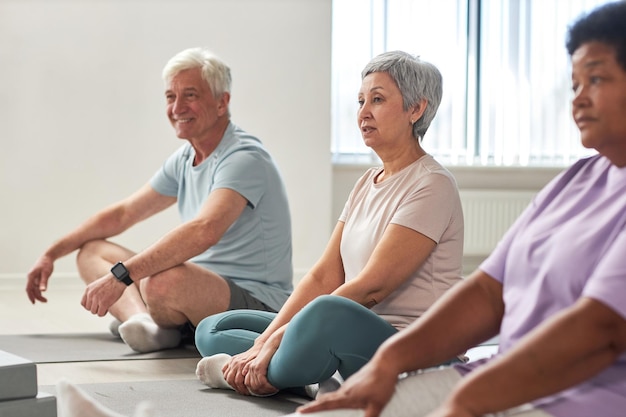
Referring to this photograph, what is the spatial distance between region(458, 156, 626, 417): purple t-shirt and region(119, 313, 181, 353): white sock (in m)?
1.92

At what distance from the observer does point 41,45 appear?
542 cm

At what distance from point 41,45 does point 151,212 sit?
2.20 m

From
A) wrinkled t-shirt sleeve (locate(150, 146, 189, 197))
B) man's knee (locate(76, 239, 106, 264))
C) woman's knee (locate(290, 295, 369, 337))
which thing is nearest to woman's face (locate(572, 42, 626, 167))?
woman's knee (locate(290, 295, 369, 337))

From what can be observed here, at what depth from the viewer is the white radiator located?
6.14m

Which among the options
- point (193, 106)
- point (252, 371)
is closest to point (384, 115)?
point (252, 371)

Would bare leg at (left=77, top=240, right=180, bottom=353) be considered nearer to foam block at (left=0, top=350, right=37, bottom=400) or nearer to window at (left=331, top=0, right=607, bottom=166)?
foam block at (left=0, top=350, right=37, bottom=400)

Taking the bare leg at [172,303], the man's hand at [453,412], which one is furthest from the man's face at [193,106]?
the man's hand at [453,412]

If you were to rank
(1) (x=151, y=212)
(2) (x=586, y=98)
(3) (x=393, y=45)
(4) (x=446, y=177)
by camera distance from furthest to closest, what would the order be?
(3) (x=393, y=45)
(1) (x=151, y=212)
(4) (x=446, y=177)
(2) (x=586, y=98)

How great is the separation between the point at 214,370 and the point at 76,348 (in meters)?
0.93

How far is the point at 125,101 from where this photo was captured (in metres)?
5.55

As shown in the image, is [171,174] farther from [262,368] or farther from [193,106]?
[262,368]

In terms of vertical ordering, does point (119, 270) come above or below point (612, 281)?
below

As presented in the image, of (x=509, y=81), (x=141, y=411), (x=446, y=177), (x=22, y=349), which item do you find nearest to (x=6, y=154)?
(x=22, y=349)

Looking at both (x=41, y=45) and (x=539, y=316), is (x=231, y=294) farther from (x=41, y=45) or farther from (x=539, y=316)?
(x=41, y=45)
